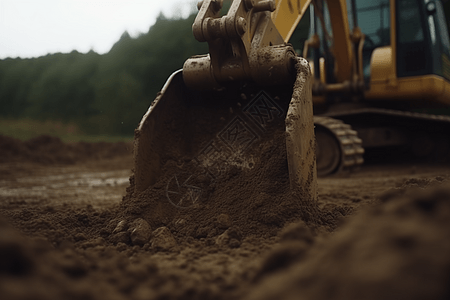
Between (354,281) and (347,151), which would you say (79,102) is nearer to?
(347,151)

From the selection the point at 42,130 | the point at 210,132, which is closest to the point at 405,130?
the point at 210,132

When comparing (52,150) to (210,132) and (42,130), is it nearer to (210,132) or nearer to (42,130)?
(42,130)

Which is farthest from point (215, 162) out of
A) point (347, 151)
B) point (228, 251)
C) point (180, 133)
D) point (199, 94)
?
point (347, 151)

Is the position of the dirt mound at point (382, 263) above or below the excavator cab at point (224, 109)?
below

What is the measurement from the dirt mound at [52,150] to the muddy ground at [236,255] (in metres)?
7.18

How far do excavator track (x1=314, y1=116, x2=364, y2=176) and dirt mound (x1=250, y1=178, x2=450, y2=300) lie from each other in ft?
13.9

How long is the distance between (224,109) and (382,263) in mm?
1931

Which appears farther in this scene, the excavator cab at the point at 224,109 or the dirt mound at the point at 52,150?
Answer: the dirt mound at the point at 52,150

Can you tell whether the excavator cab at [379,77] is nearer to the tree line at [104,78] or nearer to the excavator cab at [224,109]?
the excavator cab at [224,109]

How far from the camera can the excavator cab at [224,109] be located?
7.15ft

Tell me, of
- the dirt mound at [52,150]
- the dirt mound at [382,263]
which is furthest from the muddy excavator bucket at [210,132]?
the dirt mound at [52,150]

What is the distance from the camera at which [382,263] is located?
2.47 feet

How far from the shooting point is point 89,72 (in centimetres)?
1358

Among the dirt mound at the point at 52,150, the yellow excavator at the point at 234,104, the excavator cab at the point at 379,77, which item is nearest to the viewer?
the yellow excavator at the point at 234,104
